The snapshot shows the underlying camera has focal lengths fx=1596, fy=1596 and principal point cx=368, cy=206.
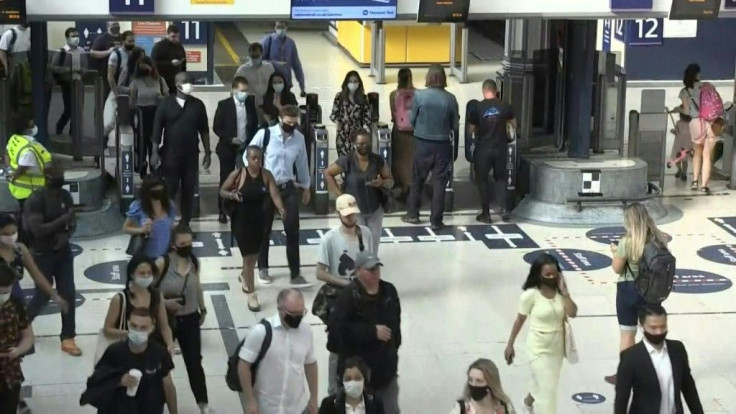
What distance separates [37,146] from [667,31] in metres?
15.2

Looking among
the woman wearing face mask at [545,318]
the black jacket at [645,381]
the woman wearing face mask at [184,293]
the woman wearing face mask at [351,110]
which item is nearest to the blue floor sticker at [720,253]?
the woman wearing face mask at [351,110]

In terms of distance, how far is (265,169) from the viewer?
45.2 ft

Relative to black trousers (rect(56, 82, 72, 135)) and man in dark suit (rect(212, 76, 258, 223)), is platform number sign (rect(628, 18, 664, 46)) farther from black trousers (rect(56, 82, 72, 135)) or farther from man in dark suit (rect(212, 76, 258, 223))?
black trousers (rect(56, 82, 72, 135))

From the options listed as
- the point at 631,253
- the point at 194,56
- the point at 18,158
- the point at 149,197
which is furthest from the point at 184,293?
the point at 194,56

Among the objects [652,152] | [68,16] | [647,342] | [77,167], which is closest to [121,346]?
[647,342]

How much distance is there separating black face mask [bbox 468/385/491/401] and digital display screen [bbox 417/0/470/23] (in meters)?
7.83

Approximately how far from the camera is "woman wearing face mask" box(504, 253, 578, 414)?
10.5 m

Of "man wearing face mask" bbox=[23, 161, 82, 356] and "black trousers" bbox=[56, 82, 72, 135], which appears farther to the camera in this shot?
"black trousers" bbox=[56, 82, 72, 135]

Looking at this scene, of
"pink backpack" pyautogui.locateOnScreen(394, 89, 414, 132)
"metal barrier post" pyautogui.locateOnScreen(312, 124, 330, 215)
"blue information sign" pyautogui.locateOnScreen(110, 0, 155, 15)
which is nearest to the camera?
"blue information sign" pyautogui.locateOnScreen(110, 0, 155, 15)

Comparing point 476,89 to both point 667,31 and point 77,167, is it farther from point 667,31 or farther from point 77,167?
point 77,167

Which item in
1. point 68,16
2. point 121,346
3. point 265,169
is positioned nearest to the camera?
point 121,346

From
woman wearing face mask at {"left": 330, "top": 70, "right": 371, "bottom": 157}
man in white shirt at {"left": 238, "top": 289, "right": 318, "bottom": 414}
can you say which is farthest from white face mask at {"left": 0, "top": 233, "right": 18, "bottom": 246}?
woman wearing face mask at {"left": 330, "top": 70, "right": 371, "bottom": 157}

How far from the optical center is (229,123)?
16422 millimetres

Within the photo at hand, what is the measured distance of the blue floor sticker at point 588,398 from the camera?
466 inches
